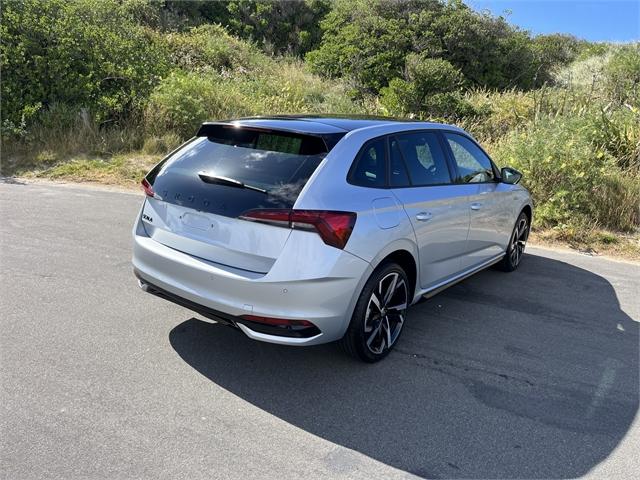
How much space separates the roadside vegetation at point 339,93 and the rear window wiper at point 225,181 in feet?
19.5

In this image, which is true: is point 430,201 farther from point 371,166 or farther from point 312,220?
point 312,220

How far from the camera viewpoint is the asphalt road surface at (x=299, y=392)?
9.52 ft

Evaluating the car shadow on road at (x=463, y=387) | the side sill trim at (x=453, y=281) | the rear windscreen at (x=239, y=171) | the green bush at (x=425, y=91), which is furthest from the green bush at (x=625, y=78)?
the rear windscreen at (x=239, y=171)

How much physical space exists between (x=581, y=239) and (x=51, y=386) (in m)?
7.31

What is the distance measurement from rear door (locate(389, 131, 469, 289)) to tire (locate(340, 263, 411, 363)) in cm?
37

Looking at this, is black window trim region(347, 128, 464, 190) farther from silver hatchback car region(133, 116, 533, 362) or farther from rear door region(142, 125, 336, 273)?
rear door region(142, 125, 336, 273)

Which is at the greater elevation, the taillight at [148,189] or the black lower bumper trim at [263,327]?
the taillight at [148,189]

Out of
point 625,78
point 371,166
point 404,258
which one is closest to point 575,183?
point 404,258

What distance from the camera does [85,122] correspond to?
38.9 ft

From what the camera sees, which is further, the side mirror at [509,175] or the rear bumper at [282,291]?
the side mirror at [509,175]

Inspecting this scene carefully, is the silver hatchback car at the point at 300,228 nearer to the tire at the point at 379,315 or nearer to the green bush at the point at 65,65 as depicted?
the tire at the point at 379,315

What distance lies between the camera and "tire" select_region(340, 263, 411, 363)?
3.68m

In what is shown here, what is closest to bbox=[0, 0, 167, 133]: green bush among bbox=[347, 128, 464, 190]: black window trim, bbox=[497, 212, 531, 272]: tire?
bbox=[497, 212, 531, 272]: tire

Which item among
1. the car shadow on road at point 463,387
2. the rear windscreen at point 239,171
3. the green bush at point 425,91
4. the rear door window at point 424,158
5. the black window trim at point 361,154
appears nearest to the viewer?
the car shadow on road at point 463,387
